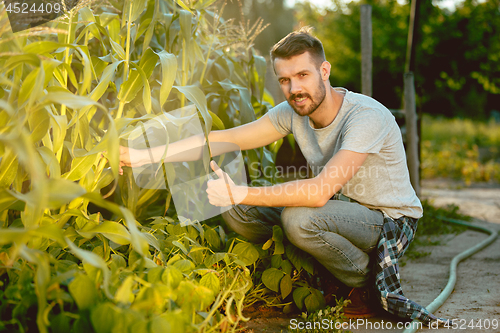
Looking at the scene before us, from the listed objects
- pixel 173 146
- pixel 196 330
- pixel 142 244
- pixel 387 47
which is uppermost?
pixel 387 47

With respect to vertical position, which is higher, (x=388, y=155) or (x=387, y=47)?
(x=387, y=47)

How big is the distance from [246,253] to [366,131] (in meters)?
0.67

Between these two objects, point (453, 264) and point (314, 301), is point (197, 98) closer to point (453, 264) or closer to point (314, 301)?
point (314, 301)

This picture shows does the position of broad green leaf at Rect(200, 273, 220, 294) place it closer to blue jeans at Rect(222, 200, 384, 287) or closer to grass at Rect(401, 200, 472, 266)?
blue jeans at Rect(222, 200, 384, 287)

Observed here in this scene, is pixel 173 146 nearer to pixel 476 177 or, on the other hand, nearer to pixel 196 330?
pixel 196 330

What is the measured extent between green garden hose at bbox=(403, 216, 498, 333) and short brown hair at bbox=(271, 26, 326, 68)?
1.09 meters

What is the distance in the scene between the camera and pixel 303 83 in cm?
167

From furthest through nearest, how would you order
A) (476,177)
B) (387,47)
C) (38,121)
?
(387,47)
(476,177)
(38,121)

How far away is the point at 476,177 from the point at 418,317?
4406 millimetres

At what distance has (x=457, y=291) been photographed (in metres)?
1.85

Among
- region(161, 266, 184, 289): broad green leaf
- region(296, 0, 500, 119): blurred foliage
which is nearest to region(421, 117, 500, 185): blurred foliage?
region(296, 0, 500, 119): blurred foliage

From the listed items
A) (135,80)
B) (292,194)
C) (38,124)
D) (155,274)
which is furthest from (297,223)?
(38,124)

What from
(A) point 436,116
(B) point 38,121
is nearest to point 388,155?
(B) point 38,121

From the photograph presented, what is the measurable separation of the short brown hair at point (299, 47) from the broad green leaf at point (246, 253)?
2.63ft
